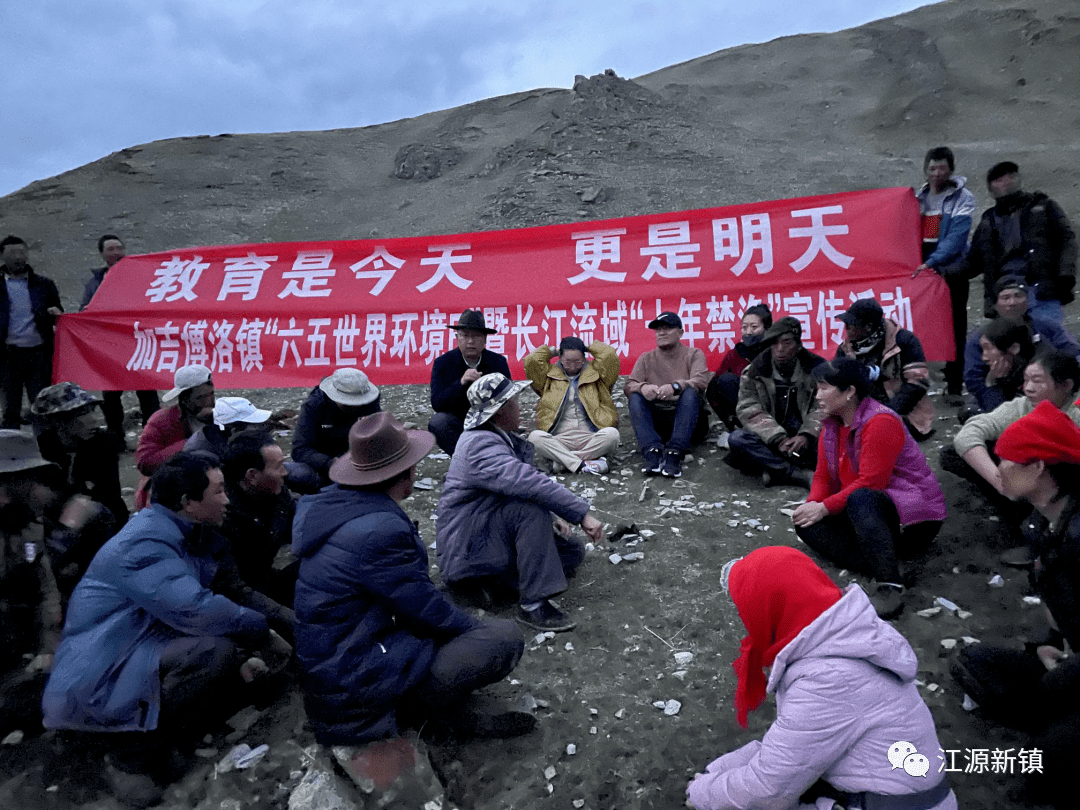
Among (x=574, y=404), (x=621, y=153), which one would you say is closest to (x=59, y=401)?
(x=574, y=404)

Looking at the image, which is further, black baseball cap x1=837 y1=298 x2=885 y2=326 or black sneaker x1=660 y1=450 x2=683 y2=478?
black sneaker x1=660 y1=450 x2=683 y2=478

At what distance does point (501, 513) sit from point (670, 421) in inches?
117

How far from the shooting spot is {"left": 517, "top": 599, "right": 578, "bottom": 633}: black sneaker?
4301mm

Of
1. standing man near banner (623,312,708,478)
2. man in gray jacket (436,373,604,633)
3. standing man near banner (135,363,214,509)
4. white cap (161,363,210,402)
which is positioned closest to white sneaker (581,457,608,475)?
standing man near banner (623,312,708,478)

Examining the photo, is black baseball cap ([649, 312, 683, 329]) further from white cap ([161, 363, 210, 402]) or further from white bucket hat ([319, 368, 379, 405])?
white cap ([161, 363, 210, 402])

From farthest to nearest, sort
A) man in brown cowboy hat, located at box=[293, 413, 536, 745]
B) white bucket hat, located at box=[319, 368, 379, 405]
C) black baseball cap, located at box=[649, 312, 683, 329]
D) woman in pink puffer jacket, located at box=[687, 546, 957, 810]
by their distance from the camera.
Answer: black baseball cap, located at box=[649, 312, 683, 329] → white bucket hat, located at box=[319, 368, 379, 405] → man in brown cowboy hat, located at box=[293, 413, 536, 745] → woman in pink puffer jacket, located at box=[687, 546, 957, 810]

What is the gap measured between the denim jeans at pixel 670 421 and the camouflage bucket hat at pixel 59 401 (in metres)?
4.42

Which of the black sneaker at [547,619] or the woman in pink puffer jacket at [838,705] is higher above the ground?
the woman in pink puffer jacket at [838,705]

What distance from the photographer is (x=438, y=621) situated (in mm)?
3297

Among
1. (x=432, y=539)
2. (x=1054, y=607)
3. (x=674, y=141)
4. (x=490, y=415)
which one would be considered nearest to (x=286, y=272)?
(x=432, y=539)

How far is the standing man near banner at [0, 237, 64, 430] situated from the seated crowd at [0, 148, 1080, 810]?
3.62 metres

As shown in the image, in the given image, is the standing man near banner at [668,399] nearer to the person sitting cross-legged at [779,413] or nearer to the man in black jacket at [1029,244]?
the person sitting cross-legged at [779,413]

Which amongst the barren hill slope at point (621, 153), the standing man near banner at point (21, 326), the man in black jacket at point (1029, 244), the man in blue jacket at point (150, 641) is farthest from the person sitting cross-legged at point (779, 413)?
the barren hill slope at point (621, 153)

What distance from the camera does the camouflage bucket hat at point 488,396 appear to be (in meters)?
4.32
